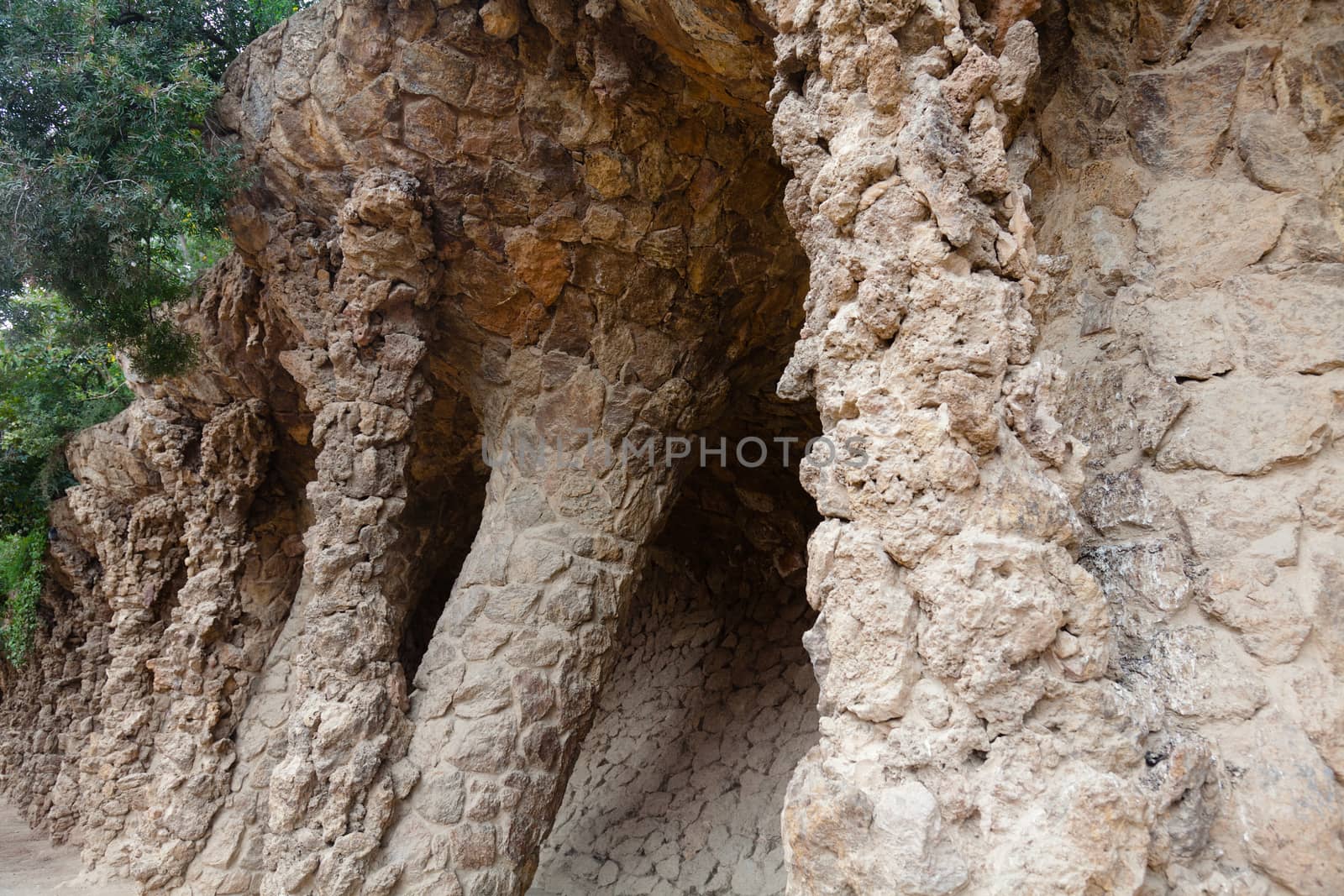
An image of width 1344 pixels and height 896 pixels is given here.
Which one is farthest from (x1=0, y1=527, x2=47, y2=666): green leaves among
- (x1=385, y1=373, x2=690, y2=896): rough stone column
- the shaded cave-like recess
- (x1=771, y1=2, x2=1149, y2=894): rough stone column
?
(x1=771, y1=2, x2=1149, y2=894): rough stone column

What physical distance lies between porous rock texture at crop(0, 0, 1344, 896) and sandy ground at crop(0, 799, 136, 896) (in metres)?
0.19

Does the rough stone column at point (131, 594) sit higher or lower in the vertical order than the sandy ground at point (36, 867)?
higher

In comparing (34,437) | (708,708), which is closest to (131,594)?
(34,437)

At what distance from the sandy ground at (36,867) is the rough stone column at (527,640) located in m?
3.34

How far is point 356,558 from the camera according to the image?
327 centimetres

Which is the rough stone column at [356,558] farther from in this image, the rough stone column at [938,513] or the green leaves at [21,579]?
the green leaves at [21,579]

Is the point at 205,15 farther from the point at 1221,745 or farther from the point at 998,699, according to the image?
the point at 1221,745

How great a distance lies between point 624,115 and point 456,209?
2.68 ft

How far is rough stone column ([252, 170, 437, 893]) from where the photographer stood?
2.93 metres

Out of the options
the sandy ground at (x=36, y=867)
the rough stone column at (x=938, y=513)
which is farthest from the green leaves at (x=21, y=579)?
the rough stone column at (x=938, y=513)

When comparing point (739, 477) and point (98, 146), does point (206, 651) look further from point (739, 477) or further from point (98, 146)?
point (739, 477)

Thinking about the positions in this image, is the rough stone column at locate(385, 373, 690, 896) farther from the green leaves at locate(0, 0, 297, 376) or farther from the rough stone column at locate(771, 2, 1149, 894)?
the rough stone column at locate(771, 2, 1149, 894)

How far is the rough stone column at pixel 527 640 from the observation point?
3.04 metres

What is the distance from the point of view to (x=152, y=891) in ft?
13.1
